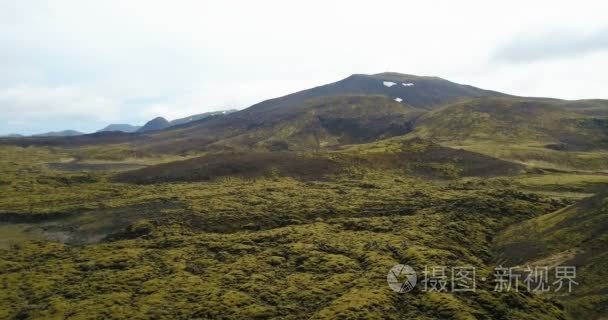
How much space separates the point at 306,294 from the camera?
4481 cm

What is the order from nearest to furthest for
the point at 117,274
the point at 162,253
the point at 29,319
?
the point at 29,319, the point at 117,274, the point at 162,253

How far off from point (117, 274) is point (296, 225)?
89.6 feet

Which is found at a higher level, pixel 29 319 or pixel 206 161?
pixel 206 161

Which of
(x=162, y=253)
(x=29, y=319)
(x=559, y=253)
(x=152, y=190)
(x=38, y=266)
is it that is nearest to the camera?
(x=29, y=319)

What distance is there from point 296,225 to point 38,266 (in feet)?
112

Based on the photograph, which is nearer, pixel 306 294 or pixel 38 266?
pixel 306 294

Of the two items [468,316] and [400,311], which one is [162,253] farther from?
[468,316]

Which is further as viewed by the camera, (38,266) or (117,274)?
(38,266)

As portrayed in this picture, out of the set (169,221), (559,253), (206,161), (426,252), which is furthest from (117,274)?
(206,161)

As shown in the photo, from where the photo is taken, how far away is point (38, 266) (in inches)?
2157

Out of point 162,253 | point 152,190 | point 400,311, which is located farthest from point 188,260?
point 152,190

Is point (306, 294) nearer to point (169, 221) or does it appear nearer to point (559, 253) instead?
point (559, 253)

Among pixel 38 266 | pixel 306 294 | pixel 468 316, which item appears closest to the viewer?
pixel 468 316

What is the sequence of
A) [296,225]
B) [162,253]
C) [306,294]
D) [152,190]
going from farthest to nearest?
1. [152,190]
2. [296,225]
3. [162,253]
4. [306,294]
